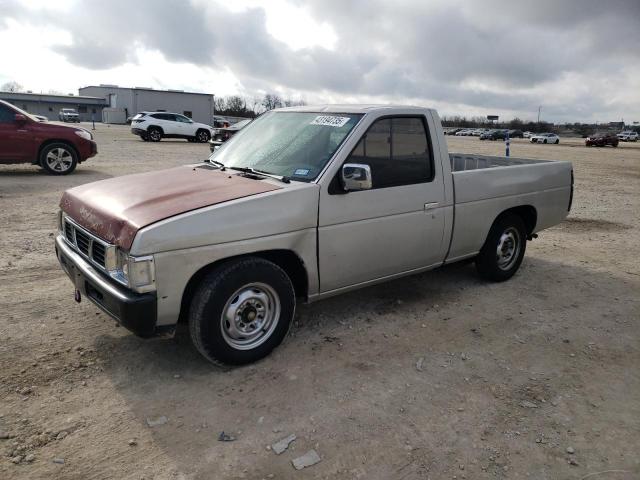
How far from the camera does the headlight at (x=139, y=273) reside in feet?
9.70

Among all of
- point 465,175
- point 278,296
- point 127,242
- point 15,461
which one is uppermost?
point 465,175

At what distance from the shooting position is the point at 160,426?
9.53ft

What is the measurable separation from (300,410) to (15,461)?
1.55 meters

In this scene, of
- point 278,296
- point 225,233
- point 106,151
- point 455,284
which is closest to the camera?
point 225,233

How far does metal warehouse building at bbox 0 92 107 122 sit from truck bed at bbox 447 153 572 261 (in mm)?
73787

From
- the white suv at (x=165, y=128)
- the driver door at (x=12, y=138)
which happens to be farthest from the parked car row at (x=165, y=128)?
the driver door at (x=12, y=138)

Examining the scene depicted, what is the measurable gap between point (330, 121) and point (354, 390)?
217 centimetres

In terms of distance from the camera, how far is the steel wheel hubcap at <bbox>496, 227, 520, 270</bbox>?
540 centimetres

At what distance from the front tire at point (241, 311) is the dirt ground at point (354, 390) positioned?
168 mm

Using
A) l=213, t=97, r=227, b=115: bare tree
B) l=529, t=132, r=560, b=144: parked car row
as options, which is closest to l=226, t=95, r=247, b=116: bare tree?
l=213, t=97, r=227, b=115: bare tree

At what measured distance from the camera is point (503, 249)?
5.49 m

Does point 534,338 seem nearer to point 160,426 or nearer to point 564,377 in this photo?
point 564,377

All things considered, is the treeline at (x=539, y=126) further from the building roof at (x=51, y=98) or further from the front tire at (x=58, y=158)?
the front tire at (x=58, y=158)

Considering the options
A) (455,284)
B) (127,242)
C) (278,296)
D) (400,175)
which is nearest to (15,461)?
(127,242)
